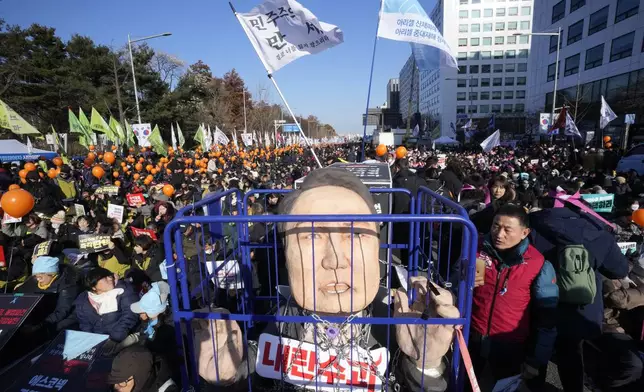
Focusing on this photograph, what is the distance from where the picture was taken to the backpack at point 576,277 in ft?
8.75

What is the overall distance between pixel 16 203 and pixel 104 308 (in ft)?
11.8

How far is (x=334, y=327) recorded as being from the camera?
208cm

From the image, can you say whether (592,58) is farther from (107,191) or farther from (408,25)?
(107,191)

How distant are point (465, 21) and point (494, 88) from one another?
1529 cm

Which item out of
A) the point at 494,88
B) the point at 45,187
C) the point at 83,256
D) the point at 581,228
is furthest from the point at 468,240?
the point at 494,88

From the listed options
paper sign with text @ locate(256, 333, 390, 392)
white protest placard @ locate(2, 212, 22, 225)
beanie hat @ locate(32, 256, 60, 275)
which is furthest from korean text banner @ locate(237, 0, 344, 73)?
white protest placard @ locate(2, 212, 22, 225)

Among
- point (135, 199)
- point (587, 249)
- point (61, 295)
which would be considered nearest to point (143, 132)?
point (135, 199)

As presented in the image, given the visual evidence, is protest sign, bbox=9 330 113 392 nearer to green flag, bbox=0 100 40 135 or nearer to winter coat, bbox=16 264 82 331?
winter coat, bbox=16 264 82 331

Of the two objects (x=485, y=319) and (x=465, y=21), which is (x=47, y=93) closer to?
(x=485, y=319)

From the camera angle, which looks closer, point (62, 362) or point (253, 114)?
point (62, 362)

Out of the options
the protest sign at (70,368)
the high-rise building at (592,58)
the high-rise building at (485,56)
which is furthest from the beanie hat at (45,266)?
the high-rise building at (485,56)

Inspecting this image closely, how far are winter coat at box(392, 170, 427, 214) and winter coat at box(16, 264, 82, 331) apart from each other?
15.5 feet

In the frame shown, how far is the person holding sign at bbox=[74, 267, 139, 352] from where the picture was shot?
3648mm

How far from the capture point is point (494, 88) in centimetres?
6994
